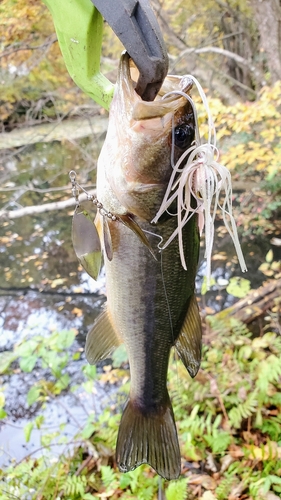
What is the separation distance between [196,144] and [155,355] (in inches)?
31.0

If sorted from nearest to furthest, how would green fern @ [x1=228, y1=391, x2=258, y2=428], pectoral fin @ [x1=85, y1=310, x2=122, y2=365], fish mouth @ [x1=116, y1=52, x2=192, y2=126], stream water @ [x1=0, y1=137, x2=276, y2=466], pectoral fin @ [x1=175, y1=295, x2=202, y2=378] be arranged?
fish mouth @ [x1=116, y1=52, x2=192, y2=126] < pectoral fin @ [x1=175, y1=295, x2=202, y2=378] < pectoral fin @ [x1=85, y1=310, x2=122, y2=365] < green fern @ [x1=228, y1=391, x2=258, y2=428] < stream water @ [x1=0, y1=137, x2=276, y2=466]

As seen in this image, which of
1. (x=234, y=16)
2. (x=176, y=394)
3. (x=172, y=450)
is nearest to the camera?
(x=172, y=450)

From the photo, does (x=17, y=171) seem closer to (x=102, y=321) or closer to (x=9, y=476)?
(x=9, y=476)

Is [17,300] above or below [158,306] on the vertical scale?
below

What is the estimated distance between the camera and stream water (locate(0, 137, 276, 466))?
12.9 ft

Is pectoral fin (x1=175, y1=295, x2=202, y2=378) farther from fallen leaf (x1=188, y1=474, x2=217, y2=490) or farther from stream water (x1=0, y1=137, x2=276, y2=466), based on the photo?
stream water (x1=0, y1=137, x2=276, y2=466)

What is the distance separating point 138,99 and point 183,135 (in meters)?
0.16

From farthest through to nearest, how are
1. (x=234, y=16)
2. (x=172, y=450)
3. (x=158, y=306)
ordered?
1. (x=234, y=16)
2. (x=172, y=450)
3. (x=158, y=306)

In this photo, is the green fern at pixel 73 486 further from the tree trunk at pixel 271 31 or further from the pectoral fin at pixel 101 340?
the tree trunk at pixel 271 31

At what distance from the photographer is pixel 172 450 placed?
1479mm

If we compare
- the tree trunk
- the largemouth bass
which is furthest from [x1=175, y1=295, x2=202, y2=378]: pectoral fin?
the tree trunk

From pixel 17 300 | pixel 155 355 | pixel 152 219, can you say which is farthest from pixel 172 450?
pixel 17 300

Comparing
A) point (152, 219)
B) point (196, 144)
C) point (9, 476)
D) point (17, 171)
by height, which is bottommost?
point (9, 476)

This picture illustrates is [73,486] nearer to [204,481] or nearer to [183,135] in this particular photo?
[204,481]
